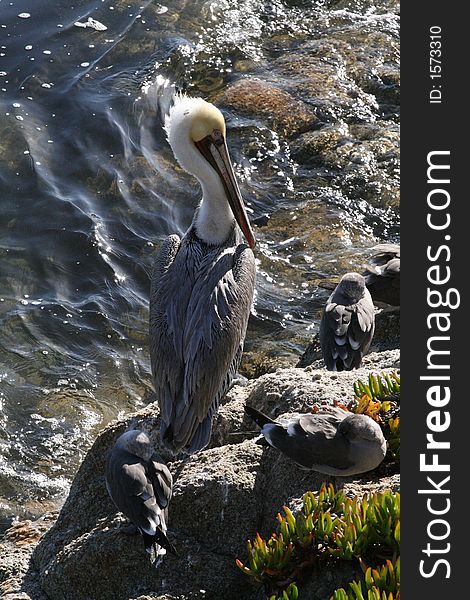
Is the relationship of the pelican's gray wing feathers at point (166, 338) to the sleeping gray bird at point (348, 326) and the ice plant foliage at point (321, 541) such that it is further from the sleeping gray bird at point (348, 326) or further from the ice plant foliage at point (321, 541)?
the ice plant foliage at point (321, 541)

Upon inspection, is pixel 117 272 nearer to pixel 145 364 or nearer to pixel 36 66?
pixel 145 364

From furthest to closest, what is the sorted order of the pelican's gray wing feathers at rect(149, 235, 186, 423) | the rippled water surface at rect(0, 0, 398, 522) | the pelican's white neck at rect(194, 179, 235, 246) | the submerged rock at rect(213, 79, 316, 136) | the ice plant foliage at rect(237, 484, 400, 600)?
the submerged rock at rect(213, 79, 316, 136)
the rippled water surface at rect(0, 0, 398, 522)
the pelican's white neck at rect(194, 179, 235, 246)
the pelican's gray wing feathers at rect(149, 235, 186, 423)
the ice plant foliage at rect(237, 484, 400, 600)

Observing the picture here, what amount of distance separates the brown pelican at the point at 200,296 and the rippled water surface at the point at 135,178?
7.66 feet

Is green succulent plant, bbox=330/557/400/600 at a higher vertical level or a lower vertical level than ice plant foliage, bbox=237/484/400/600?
lower

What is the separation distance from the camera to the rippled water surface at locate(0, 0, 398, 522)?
9.41 meters

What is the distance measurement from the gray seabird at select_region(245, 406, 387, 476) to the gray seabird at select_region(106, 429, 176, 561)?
661 millimetres

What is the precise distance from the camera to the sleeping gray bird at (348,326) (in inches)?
277

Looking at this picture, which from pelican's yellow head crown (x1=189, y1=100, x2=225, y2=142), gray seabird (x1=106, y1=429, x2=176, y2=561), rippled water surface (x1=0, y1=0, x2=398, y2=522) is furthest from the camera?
rippled water surface (x1=0, y1=0, x2=398, y2=522)

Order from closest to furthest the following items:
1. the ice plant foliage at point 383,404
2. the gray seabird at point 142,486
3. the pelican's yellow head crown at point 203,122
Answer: the gray seabird at point 142,486 → the ice plant foliage at point 383,404 → the pelican's yellow head crown at point 203,122

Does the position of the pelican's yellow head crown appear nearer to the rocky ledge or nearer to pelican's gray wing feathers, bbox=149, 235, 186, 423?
pelican's gray wing feathers, bbox=149, 235, 186, 423

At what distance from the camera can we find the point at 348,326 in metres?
7.15

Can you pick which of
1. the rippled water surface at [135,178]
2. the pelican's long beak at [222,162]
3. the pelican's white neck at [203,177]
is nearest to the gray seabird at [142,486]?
the pelican's white neck at [203,177]

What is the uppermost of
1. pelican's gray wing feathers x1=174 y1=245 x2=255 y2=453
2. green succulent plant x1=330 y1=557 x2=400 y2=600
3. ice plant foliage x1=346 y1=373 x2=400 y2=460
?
pelican's gray wing feathers x1=174 y1=245 x2=255 y2=453

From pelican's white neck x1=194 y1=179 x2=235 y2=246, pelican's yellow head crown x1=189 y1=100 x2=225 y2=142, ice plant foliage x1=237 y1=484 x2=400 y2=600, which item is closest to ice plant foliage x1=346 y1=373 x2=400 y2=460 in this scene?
ice plant foliage x1=237 y1=484 x2=400 y2=600
